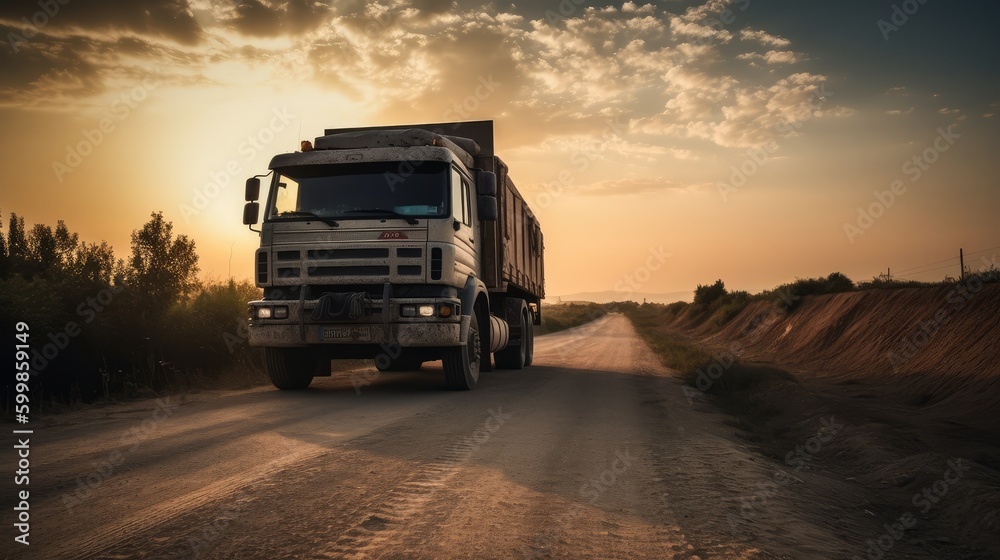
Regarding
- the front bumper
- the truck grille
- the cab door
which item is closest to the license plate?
the front bumper

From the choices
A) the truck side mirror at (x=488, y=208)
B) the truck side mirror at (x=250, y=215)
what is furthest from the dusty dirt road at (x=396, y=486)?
the truck side mirror at (x=488, y=208)

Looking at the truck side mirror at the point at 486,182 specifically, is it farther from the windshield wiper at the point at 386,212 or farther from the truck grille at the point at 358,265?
the truck grille at the point at 358,265

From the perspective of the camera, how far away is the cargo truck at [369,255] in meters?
8.83

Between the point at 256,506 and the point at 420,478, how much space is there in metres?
1.17

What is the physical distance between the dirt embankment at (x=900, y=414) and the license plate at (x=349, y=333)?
207 inches

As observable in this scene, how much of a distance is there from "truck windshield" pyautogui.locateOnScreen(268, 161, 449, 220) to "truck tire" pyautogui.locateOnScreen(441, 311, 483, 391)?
206 cm

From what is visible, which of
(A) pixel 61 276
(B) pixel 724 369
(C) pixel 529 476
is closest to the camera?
(C) pixel 529 476

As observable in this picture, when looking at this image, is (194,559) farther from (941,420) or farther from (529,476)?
(941,420)

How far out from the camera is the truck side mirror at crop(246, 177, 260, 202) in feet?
30.9

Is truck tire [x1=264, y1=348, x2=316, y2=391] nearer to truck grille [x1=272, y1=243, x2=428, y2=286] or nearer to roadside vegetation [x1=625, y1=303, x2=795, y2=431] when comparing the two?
truck grille [x1=272, y1=243, x2=428, y2=286]

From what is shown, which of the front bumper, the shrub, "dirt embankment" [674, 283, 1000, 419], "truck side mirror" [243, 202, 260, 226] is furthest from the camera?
the shrub

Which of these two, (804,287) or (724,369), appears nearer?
(724,369)

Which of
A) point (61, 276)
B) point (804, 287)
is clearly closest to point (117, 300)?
point (61, 276)

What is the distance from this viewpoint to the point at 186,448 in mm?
5387
